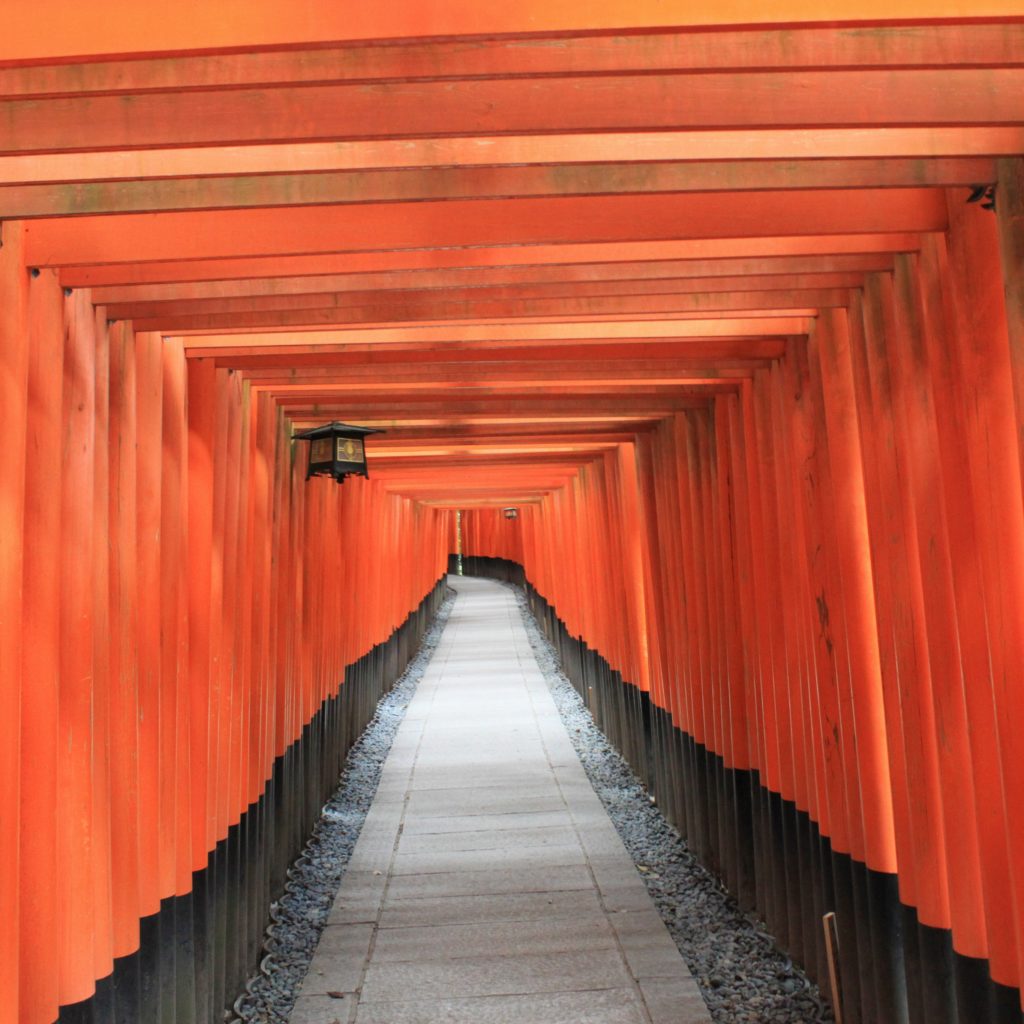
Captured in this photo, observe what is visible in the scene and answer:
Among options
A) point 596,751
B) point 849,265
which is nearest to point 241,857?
point 849,265

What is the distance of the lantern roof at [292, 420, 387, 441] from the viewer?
584 centimetres

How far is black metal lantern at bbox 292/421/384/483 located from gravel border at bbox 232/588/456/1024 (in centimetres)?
264

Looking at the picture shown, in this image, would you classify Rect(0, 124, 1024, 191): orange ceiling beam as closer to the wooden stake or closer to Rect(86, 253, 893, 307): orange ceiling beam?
Rect(86, 253, 893, 307): orange ceiling beam

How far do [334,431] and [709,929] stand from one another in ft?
11.7

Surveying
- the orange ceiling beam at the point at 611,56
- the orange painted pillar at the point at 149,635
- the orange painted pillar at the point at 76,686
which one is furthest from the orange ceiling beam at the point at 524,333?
the orange ceiling beam at the point at 611,56

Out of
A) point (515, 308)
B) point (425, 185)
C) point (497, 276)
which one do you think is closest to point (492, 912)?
point (515, 308)

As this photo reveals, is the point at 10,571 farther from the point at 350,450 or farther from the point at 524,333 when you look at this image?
the point at 350,450

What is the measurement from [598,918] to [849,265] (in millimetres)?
3994

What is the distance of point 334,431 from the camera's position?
583 centimetres

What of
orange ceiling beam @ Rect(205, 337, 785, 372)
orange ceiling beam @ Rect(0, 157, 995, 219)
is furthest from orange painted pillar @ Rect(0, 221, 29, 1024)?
orange ceiling beam @ Rect(205, 337, 785, 372)

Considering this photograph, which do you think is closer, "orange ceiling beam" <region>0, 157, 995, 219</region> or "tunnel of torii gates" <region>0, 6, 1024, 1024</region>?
"tunnel of torii gates" <region>0, 6, 1024, 1024</region>

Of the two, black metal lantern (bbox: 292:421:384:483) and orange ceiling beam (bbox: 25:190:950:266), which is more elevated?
orange ceiling beam (bbox: 25:190:950:266)

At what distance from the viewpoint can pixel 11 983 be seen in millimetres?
2459

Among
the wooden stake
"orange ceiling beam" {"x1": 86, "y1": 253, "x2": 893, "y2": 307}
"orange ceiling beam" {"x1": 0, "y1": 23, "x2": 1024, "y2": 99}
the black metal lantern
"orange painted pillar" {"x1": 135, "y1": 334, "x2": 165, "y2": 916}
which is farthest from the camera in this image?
the black metal lantern
